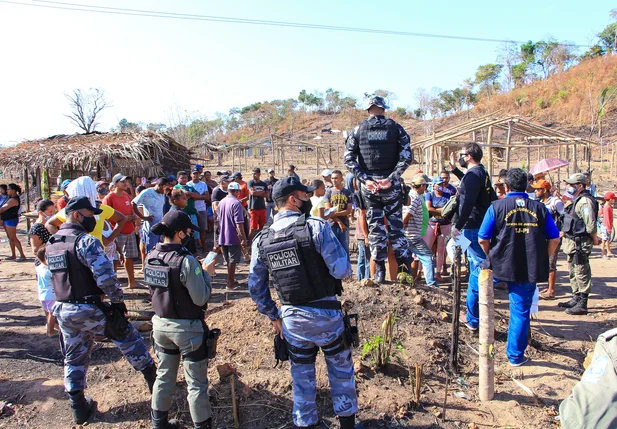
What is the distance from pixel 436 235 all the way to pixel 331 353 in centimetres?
499

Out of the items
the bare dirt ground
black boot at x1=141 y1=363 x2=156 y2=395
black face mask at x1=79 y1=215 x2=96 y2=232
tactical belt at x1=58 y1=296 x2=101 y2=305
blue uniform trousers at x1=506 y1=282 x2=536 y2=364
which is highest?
black face mask at x1=79 y1=215 x2=96 y2=232

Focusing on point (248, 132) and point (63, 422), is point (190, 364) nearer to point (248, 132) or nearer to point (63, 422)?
point (63, 422)

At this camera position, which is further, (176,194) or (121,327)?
(176,194)

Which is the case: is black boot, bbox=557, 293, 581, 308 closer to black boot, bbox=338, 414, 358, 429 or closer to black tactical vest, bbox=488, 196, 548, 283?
black tactical vest, bbox=488, 196, 548, 283

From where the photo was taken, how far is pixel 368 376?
404 centimetres

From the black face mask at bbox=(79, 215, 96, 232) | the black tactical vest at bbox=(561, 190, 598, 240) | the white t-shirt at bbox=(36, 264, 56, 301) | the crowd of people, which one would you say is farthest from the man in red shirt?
the black tactical vest at bbox=(561, 190, 598, 240)

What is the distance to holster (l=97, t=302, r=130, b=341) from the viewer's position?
364 centimetres

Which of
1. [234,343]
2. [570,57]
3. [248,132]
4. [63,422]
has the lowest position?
[63,422]

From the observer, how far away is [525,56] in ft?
156

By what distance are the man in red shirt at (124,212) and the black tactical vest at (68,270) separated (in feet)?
11.2

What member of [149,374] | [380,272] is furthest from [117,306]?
[380,272]

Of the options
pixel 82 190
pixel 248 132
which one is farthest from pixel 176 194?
pixel 248 132

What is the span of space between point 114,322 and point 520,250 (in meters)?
Answer: 3.83

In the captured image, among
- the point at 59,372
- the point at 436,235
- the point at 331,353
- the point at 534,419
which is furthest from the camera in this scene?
the point at 436,235
